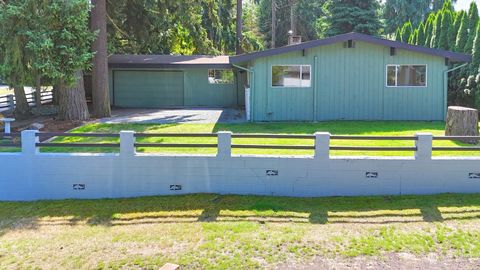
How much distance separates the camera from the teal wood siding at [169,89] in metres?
21.6

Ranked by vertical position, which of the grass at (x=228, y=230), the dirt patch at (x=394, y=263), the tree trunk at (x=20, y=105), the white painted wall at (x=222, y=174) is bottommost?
the dirt patch at (x=394, y=263)

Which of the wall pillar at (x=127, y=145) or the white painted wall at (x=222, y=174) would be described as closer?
the white painted wall at (x=222, y=174)

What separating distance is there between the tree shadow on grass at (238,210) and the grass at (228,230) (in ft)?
0.05

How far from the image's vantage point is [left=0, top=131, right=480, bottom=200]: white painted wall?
25.0 feet

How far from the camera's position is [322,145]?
24.9ft

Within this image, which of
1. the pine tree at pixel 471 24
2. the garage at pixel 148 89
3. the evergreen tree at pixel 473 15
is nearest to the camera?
the pine tree at pixel 471 24

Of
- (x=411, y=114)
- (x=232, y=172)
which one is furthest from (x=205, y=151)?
(x=411, y=114)

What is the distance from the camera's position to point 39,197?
26.6ft

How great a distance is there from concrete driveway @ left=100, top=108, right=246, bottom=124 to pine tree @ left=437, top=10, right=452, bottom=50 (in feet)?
28.1

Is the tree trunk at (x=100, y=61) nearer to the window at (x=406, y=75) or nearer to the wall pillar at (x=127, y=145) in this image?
the wall pillar at (x=127, y=145)

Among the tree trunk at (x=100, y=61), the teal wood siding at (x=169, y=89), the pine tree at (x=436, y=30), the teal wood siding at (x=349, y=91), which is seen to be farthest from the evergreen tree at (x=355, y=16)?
the tree trunk at (x=100, y=61)

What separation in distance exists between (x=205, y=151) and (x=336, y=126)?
581 cm

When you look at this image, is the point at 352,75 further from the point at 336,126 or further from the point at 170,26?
the point at 170,26

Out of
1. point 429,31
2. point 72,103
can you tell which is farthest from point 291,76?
point 429,31
